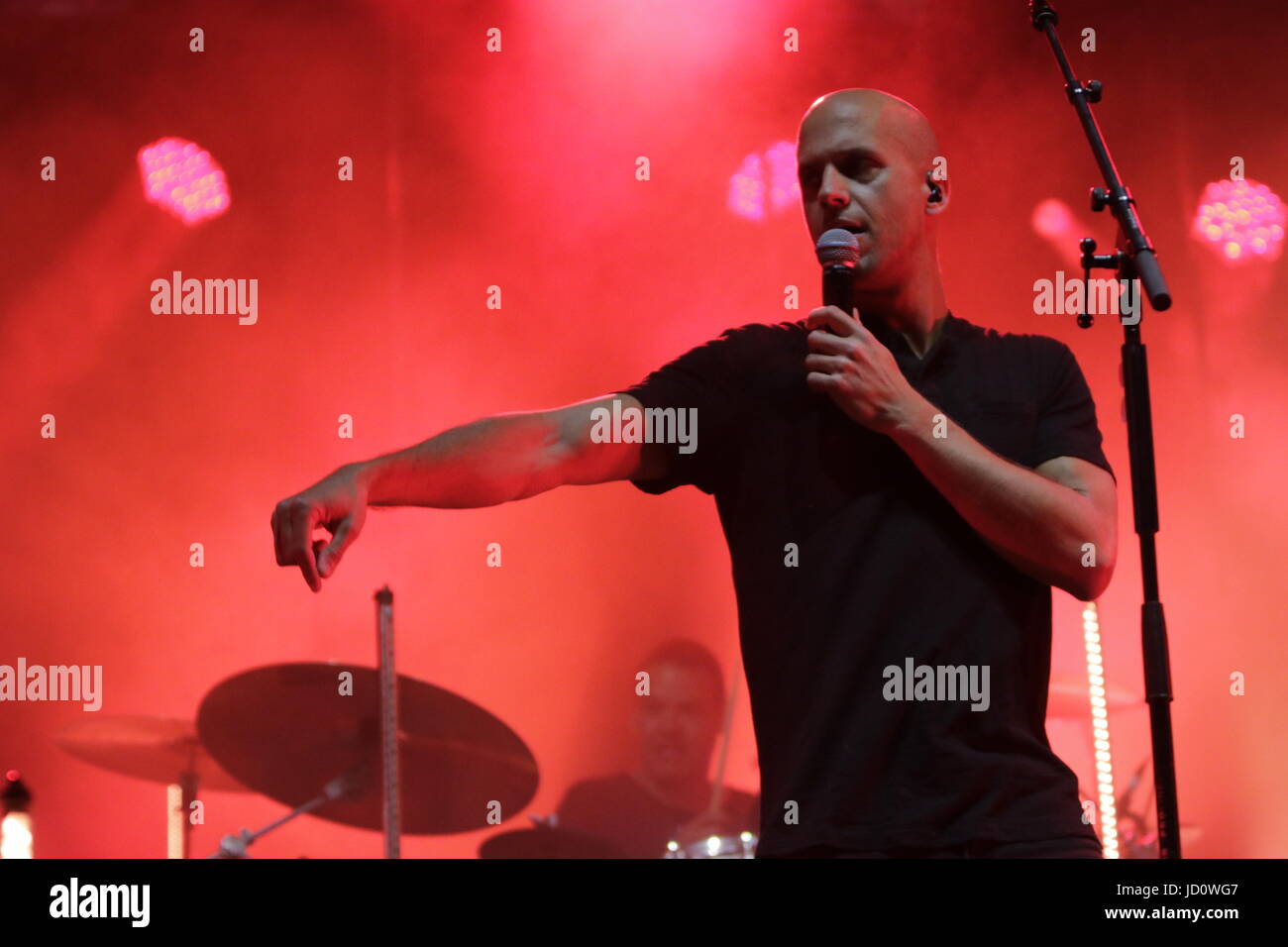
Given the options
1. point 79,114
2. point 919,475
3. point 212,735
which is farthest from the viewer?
point 79,114

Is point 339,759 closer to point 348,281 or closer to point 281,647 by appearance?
point 281,647

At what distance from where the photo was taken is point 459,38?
377 cm

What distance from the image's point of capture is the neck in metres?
1.79

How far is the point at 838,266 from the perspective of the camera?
1.67 m

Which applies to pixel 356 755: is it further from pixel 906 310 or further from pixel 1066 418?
pixel 1066 418

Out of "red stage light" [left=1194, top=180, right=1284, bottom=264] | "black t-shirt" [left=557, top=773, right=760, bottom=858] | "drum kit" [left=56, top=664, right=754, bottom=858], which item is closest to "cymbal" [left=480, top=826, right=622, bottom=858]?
"drum kit" [left=56, top=664, right=754, bottom=858]

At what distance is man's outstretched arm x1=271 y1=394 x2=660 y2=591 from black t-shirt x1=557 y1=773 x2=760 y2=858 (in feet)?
6.19

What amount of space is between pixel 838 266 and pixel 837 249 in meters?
0.02

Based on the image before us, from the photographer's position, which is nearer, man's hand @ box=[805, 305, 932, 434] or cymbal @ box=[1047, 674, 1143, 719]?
man's hand @ box=[805, 305, 932, 434]

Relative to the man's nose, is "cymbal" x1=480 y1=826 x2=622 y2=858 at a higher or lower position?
lower

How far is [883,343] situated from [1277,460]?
2.31 m

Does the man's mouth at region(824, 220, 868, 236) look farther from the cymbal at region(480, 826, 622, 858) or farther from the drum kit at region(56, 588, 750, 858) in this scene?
the cymbal at region(480, 826, 622, 858)

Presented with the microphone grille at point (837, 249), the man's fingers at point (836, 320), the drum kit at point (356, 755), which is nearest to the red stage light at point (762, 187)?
the drum kit at point (356, 755)
